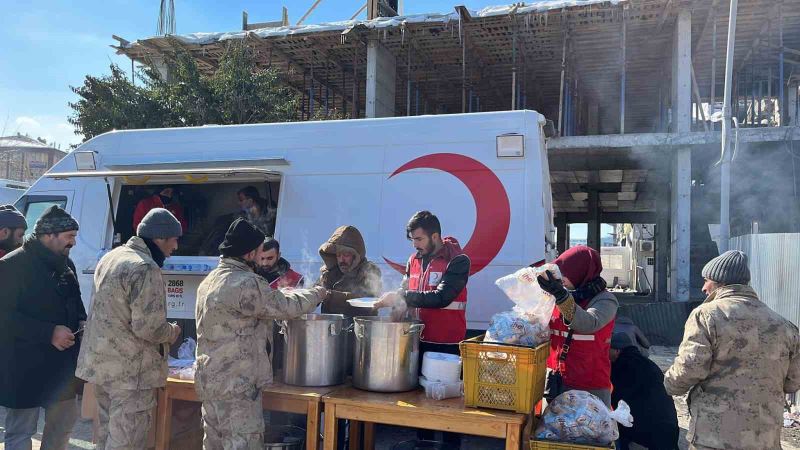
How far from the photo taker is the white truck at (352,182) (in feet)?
15.7

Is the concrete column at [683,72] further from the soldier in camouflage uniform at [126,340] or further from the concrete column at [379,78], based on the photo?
the soldier in camouflage uniform at [126,340]

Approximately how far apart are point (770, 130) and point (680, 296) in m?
3.69

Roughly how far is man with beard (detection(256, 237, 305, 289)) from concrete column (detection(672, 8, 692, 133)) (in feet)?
31.5

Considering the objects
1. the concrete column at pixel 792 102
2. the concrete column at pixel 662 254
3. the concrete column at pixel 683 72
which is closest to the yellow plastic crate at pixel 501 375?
the concrete column at pixel 683 72

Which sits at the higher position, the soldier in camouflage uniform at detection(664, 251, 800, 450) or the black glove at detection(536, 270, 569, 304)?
the black glove at detection(536, 270, 569, 304)

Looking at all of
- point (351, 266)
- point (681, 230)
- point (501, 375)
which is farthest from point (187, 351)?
point (681, 230)

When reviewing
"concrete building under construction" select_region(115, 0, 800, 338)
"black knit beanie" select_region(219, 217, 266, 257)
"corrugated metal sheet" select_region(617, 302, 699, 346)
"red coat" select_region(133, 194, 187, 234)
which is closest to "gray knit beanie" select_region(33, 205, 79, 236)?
"black knit beanie" select_region(219, 217, 266, 257)

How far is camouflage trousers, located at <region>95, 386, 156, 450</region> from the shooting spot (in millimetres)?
3086

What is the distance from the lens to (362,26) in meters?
12.4

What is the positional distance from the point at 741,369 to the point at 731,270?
50 cm

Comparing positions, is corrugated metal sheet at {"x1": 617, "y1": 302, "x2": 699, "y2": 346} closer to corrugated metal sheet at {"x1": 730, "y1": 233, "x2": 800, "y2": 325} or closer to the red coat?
corrugated metal sheet at {"x1": 730, "y1": 233, "x2": 800, "y2": 325}

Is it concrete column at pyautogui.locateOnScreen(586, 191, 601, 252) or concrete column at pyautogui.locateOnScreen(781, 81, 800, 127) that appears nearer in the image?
concrete column at pyautogui.locateOnScreen(781, 81, 800, 127)

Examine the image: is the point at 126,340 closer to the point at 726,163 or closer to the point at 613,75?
the point at 726,163

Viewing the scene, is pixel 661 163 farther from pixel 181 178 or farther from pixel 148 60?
pixel 148 60
